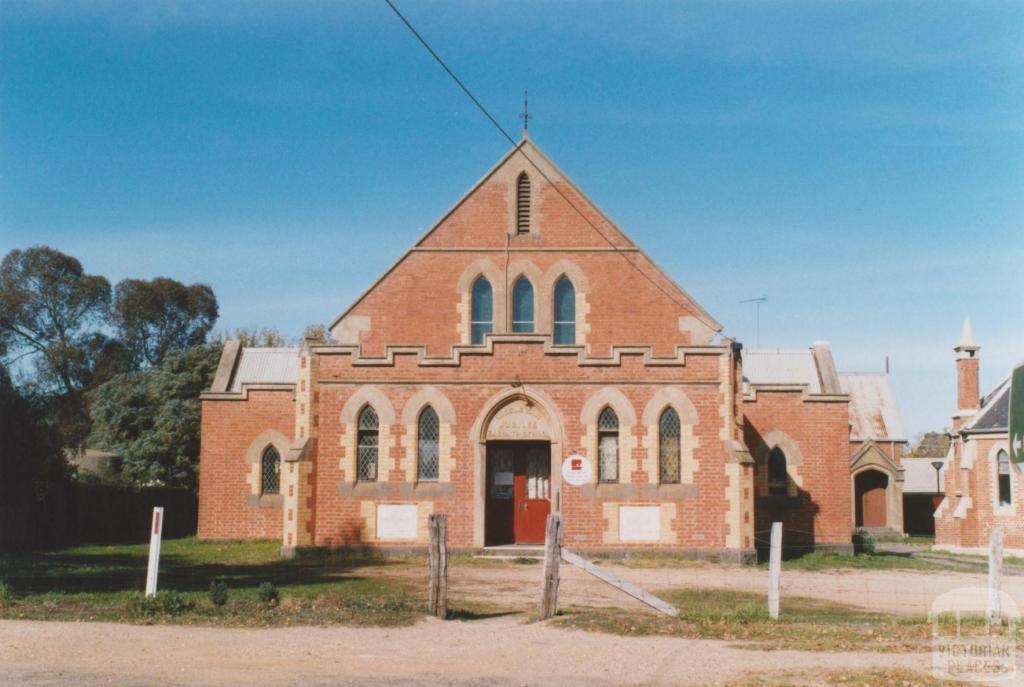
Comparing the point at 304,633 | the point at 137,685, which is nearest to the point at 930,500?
the point at 304,633

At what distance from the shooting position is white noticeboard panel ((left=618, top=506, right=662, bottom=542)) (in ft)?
87.5

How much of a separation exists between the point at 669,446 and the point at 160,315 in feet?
210

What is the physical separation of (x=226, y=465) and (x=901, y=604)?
21.5m

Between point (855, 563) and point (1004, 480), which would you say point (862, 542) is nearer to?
point (1004, 480)

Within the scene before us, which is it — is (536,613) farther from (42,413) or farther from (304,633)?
(42,413)

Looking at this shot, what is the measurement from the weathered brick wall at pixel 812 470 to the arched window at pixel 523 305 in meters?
7.80

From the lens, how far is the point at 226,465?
33.2 metres

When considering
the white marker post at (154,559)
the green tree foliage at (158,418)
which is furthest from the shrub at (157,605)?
the green tree foliage at (158,418)

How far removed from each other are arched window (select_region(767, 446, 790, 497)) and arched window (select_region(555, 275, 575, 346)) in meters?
7.63

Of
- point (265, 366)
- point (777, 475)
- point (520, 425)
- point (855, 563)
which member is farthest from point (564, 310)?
point (265, 366)

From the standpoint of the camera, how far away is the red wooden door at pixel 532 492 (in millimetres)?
27469

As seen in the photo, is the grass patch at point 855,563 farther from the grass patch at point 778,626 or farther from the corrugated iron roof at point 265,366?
the corrugated iron roof at point 265,366

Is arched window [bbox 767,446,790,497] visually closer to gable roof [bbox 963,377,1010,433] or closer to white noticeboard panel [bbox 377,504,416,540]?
gable roof [bbox 963,377,1010,433]

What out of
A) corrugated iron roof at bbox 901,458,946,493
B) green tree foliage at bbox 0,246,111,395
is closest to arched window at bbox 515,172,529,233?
corrugated iron roof at bbox 901,458,946,493
